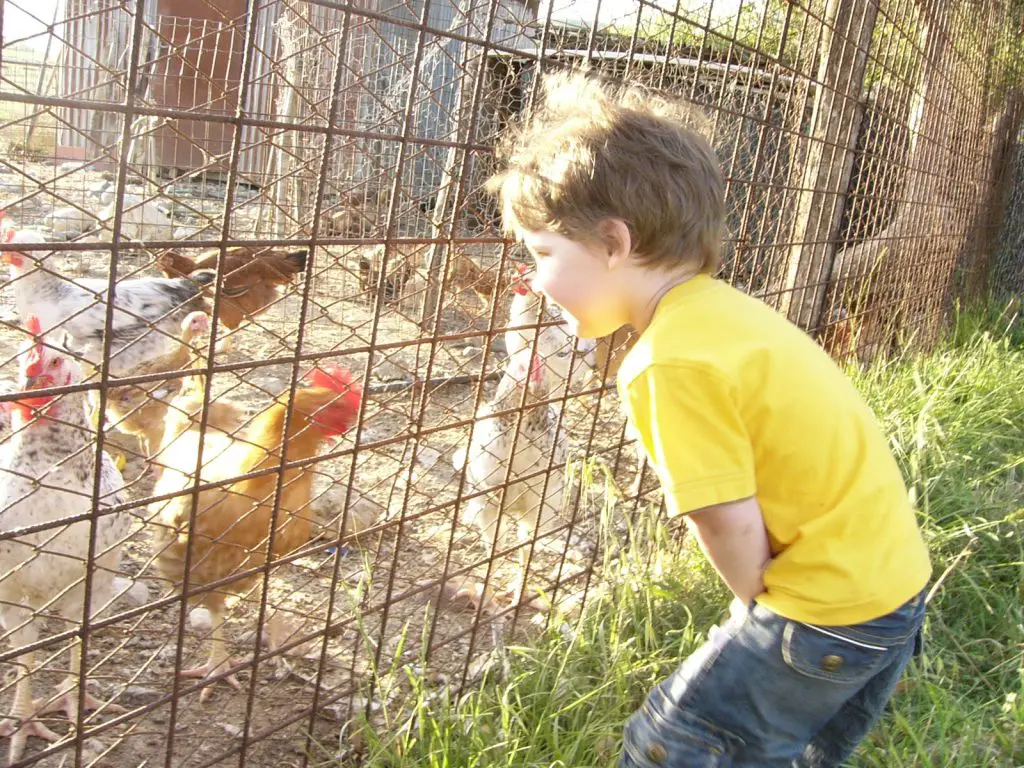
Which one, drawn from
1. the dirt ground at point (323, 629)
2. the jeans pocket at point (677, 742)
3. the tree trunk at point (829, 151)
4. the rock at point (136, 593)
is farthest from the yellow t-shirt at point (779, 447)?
the tree trunk at point (829, 151)

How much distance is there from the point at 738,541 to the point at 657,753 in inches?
18.8

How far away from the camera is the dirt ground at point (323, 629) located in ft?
6.81

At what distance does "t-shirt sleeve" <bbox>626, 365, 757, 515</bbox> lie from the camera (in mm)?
1377

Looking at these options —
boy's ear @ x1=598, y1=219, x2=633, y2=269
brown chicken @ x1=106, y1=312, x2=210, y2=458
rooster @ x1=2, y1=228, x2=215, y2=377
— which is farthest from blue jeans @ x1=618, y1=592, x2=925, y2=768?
rooster @ x1=2, y1=228, x2=215, y2=377

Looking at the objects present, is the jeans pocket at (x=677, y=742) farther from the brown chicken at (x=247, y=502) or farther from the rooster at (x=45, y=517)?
the rooster at (x=45, y=517)

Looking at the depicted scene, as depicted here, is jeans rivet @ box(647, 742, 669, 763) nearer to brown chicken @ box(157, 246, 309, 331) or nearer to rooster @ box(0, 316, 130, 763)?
rooster @ box(0, 316, 130, 763)

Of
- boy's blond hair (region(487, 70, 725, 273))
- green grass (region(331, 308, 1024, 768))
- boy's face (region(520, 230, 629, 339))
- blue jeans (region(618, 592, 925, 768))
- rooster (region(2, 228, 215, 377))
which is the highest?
boy's blond hair (region(487, 70, 725, 273))

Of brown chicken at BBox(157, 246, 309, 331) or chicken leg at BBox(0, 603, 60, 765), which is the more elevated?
brown chicken at BBox(157, 246, 309, 331)

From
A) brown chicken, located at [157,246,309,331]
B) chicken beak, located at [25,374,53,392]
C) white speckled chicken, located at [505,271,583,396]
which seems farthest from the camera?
brown chicken, located at [157,246,309,331]

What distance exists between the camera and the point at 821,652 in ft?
5.07

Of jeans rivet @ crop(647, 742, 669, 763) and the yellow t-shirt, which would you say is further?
jeans rivet @ crop(647, 742, 669, 763)

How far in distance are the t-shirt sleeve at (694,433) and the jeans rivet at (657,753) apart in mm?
544

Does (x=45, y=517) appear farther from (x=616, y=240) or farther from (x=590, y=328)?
(x=616, y=240)

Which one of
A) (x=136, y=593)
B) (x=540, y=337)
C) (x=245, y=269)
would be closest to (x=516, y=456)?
(x=540, y=337)
